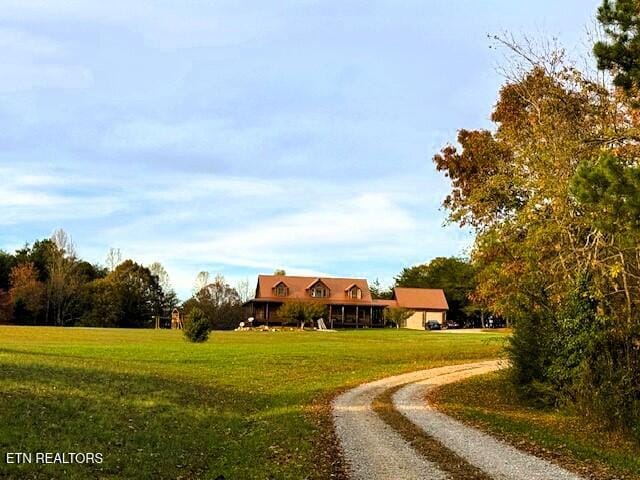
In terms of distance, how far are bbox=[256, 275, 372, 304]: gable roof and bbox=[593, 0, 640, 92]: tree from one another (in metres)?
73.7

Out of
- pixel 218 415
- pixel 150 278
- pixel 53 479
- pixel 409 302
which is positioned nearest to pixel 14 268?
pixel 150 278

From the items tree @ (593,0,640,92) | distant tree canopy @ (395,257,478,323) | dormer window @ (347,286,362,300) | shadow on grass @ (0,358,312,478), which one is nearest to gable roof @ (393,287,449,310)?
distant tree canopy @ (395,257,478,323)

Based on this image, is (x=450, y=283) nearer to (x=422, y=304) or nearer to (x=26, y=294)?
(x=422, y=304)

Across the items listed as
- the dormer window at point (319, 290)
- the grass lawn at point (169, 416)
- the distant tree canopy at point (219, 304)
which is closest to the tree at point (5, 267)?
the distant tree canopy at point (219, 304)

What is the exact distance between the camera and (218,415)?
50.6ft

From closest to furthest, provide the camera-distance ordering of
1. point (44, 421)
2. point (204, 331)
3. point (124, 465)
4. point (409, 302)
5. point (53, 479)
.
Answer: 1. point (53, 479)
2. point (124, 465)
3. point (44, 421)
4. point (204, 331)
5. point (409, 302)

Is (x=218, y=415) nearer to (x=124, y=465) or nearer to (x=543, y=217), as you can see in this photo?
(x=124, y=465)

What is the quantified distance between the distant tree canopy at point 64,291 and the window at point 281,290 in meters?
Answer: 16.6

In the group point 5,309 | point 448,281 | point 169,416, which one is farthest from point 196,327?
point 448,281

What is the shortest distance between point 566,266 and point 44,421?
1395 cm

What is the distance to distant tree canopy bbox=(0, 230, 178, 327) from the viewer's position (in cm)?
7931

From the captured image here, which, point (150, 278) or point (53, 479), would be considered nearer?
Result: point (53, 479)

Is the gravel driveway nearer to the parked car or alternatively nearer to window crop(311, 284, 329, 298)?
the parked car

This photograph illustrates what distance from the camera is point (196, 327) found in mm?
39250
